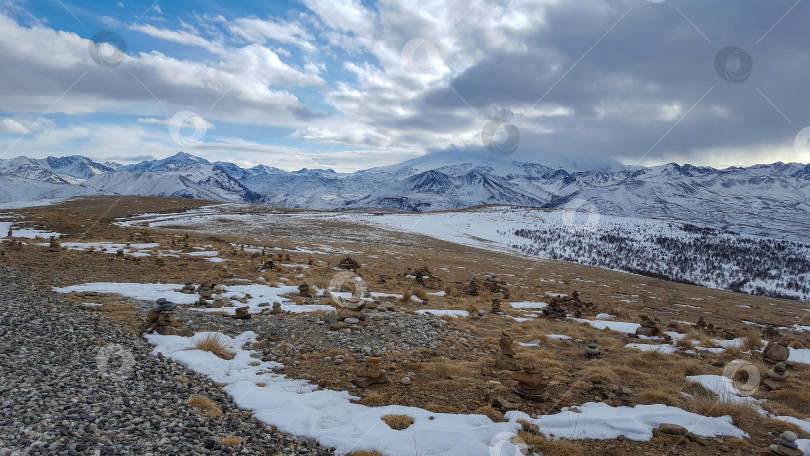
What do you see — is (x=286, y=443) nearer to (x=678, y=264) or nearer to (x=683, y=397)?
(x=683, y=397)

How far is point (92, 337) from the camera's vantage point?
10516 mm

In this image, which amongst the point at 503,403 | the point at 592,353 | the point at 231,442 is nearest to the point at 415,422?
the point at 503,403

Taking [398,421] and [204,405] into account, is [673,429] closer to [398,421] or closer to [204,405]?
[398,421]

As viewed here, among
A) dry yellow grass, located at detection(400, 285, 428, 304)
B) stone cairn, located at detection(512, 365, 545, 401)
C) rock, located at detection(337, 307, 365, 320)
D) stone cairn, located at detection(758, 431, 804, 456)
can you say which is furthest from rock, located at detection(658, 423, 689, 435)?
dry yellow grass, located at detection(400, 285, 428, 304)

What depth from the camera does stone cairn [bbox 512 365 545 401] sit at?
8.76m

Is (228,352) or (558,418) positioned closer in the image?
(558,418)

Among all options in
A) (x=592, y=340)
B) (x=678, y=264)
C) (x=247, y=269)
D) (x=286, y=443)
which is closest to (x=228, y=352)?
(x=286, y=443)

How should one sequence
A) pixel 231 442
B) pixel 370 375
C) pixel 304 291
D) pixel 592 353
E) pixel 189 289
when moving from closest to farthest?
pixel 231 442
pixel 370 375
pixel 592 353
pixel 189 289
pixel 304 291

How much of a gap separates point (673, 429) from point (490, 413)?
11.3ft

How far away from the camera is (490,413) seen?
7.91 meters

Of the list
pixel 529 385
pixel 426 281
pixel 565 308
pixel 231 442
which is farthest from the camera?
pixel 426 281

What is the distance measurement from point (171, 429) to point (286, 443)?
190 cm

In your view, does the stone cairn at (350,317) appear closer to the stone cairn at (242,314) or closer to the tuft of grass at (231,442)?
the stone cairn at (242,314)

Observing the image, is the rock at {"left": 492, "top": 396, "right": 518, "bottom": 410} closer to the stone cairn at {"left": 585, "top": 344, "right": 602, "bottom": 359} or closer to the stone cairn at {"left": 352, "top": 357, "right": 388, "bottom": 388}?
the stone cairn at {"left": 352, "top": 357, "right": 388, "bottom": 388}
